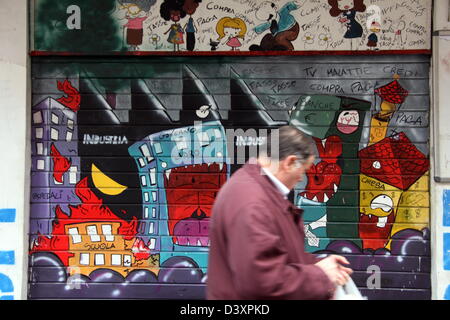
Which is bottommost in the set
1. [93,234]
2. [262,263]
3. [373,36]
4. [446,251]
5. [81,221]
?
[446,251]

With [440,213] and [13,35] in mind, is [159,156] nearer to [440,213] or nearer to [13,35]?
[13,35]

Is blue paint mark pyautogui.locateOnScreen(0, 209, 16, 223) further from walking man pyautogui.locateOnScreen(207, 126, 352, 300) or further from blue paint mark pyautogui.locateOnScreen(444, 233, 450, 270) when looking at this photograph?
blue paint mark pyautogui.locateOnScreen(444, 233, 450, 270)

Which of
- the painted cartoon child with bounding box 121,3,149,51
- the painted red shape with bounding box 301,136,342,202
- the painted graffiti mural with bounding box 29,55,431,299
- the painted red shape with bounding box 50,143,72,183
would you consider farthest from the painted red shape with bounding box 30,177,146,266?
the painted red shape with bounding box 301,136,342,202

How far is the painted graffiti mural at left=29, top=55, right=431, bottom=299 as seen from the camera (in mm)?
5668

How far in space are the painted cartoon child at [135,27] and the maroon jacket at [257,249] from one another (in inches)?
139

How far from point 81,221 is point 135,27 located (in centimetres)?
208

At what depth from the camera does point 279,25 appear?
18.7 feet

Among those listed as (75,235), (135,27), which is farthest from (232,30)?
(75,235)

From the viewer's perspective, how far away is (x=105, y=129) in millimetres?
5848

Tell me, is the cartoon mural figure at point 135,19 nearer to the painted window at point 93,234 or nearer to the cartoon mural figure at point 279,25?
the cartoon mural figure at point 279,25

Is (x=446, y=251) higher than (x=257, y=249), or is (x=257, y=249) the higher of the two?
(x=257, y=249)

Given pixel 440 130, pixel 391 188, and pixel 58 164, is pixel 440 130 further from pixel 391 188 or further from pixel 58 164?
pixel 58 164

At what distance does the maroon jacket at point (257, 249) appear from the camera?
2.31 metres

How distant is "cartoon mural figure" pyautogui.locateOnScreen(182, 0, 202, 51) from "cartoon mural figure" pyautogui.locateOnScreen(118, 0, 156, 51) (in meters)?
0.35
